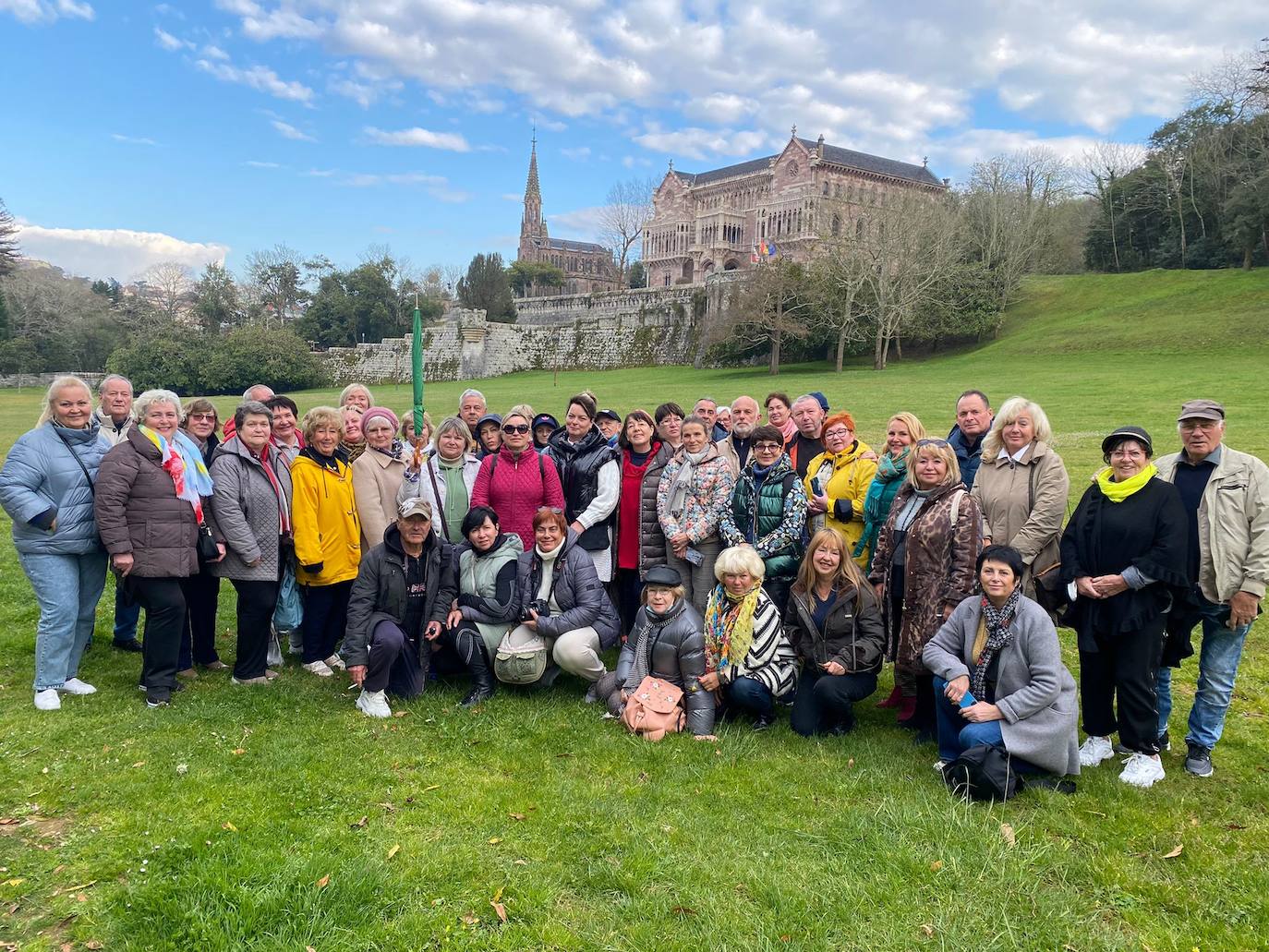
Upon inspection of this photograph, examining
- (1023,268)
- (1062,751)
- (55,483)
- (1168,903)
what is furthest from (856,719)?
(1023,268)

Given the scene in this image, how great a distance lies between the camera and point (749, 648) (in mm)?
5262

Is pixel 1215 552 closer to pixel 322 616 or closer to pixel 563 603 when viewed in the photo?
pixel 563 603

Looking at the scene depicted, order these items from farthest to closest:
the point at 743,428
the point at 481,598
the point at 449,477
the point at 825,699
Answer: the point at 743,428, the point at 449,477, the point at 481,598, the point at 825,699

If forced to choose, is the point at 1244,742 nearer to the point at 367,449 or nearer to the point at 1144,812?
the point at 1144,812

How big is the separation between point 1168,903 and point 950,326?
35.0 meters

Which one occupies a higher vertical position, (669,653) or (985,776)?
(669,653)

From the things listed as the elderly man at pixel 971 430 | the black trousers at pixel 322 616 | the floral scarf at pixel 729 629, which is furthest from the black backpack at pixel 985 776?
the black trousers at pixel 322 616

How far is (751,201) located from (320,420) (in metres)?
67.1

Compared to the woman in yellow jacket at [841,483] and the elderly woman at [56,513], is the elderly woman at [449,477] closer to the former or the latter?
the elderly woman at [56,513]

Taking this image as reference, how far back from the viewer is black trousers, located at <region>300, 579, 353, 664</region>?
243 inches

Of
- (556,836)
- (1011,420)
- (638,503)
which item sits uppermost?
(1011,420)

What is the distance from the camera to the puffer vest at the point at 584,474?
644cm

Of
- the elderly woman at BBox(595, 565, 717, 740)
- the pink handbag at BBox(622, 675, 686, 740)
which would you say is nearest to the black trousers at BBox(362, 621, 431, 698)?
the elderly woman at BBox(595, 565, 717, 740)

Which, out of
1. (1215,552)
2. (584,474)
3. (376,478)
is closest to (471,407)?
(376,478)
